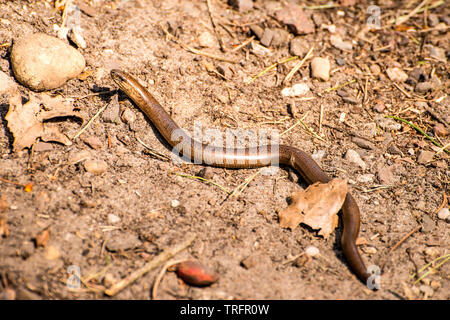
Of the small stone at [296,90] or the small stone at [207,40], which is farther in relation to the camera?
the small stone at [207,40]

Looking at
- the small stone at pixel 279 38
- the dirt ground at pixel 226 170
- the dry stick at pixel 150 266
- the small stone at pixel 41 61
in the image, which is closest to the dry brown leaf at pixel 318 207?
the dirt ground at pixel 226 170

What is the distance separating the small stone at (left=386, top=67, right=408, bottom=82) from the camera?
455 cm

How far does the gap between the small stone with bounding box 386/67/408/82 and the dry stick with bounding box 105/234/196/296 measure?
3234mm

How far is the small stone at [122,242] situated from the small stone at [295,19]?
3.30 m

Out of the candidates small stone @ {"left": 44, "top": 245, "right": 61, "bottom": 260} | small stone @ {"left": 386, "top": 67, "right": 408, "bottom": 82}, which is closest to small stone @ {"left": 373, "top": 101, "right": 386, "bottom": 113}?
small stone @ {"left": 386, "top": 67, "right": 408, "bottom": 82}

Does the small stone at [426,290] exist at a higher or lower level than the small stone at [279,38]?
lower

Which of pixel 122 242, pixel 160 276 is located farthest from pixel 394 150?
pixel 122 242

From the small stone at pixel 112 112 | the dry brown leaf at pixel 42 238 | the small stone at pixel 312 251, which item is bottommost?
the small stone at pixel 312 251

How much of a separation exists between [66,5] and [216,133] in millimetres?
2178

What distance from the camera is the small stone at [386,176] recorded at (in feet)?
11.9

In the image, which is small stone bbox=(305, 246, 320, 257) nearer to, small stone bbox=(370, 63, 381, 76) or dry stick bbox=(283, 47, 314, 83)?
dry stick bbox=(283, 47, 314, 83)

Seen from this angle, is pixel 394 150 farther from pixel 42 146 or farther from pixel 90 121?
pixel 42 146

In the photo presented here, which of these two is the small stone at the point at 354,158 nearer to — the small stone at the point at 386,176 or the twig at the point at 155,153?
the small stone at the point at 386,176

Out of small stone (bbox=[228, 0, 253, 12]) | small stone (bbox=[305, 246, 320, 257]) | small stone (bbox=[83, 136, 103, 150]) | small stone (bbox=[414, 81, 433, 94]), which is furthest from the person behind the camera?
small stone (bbox=[228, 0, 253, 12])
